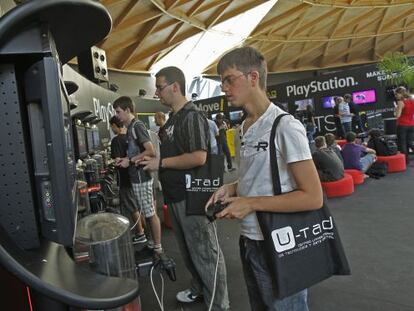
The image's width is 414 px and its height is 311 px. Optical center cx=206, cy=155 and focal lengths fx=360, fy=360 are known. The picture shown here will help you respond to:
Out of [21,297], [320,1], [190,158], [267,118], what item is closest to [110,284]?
[21,297]

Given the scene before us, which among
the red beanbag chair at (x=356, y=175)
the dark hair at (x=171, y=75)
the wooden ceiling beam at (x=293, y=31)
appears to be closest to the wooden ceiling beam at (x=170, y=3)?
the wooden ceiling beam at (x=293, y=31)

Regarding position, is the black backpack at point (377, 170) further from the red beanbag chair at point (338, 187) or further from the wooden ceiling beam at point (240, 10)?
the wooden ceiling beam at point (240, 10)

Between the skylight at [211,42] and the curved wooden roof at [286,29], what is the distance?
49 cm

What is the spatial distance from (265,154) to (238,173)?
0.27m

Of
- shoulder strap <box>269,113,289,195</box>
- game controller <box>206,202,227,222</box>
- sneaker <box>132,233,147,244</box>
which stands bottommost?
sneaker <box>132,233,147,244</box>

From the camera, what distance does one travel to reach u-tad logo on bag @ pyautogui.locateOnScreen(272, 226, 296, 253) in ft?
4.02

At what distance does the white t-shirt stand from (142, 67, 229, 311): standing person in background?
79 cm

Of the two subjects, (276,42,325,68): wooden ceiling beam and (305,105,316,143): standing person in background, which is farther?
(276,42,325,68): wooden ceiling beam

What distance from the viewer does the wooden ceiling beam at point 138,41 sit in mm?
13625

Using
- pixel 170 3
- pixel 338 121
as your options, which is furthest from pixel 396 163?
pixel 170 3

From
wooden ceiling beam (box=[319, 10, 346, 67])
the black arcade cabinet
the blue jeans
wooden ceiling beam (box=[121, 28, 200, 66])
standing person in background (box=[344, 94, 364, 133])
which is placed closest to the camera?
the black arcade cabinet

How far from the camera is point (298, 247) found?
1246 mm

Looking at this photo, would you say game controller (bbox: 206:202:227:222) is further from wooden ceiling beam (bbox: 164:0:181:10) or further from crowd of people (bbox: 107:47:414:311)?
wooden ceiling beam (bbox: 164:0:181:10)

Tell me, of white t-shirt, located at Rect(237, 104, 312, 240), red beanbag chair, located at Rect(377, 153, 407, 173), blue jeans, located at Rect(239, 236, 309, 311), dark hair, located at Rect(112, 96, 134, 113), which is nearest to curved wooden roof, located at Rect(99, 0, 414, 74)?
dark hair, located at Rect(112, 96, 134, 113)
